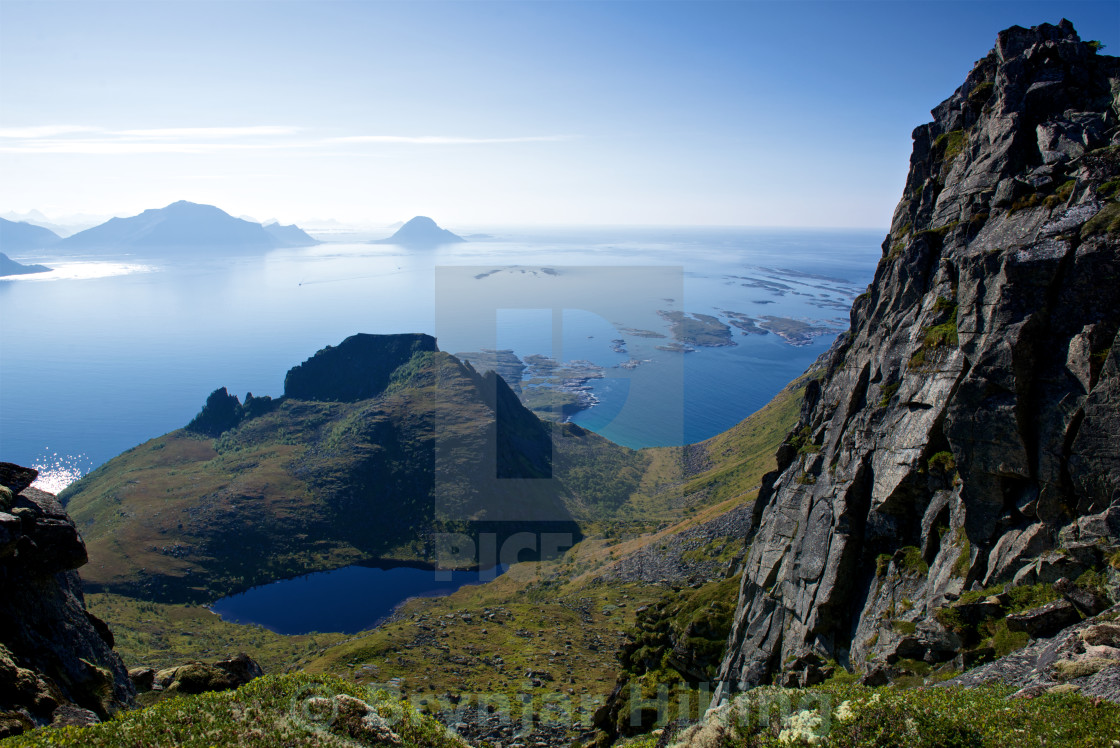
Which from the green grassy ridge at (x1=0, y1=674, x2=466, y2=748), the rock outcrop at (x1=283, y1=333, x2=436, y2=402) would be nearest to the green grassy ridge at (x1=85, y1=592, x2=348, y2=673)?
the green grassy ridge at (x1=0, y1=674, x2=466, y2=748)

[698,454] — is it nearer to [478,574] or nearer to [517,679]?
[478,574]

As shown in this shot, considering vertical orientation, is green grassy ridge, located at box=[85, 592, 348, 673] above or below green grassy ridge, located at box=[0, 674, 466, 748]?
below

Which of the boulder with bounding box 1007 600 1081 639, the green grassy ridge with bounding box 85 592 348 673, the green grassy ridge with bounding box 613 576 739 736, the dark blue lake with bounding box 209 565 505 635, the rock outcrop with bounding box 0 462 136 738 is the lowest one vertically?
the dark blue lake with bounding box 209 565 505 635

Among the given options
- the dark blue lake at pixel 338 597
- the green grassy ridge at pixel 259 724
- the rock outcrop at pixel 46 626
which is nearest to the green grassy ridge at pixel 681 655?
the green grassy ridge at pixel 259 724

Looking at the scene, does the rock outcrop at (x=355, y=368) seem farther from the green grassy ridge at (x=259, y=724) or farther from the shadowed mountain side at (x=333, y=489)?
the green grassy ridge at (x=259, y=724)

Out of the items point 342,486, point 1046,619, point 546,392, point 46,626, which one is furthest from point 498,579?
point 546,392

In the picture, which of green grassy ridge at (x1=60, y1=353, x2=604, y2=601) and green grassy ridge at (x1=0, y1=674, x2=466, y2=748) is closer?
green grassy ridge at (x1=0, y1=674, x2=466, y2=748)

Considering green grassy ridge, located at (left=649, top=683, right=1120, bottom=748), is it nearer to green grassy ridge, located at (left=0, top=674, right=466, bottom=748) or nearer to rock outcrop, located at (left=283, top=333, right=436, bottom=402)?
green grassy ridge, located at (left=0, top=674, right=466, bottom=748)

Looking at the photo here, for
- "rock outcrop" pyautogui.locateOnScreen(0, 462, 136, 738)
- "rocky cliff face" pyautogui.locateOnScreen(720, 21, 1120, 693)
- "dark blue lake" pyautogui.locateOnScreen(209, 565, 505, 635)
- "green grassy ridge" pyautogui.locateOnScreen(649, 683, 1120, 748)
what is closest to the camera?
"green grassy ridge" pyautogui.locateOnScreen(649, 683, 1120, 748)
